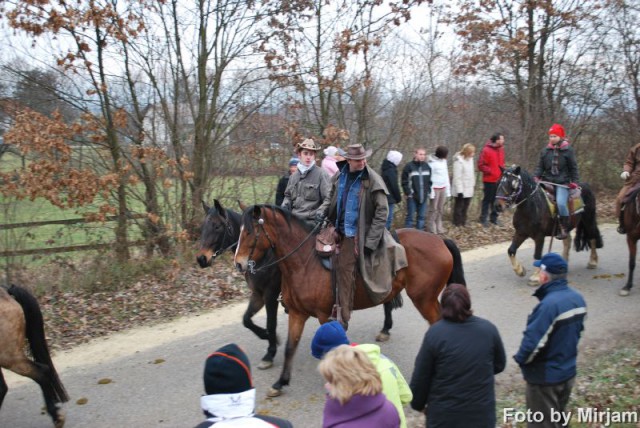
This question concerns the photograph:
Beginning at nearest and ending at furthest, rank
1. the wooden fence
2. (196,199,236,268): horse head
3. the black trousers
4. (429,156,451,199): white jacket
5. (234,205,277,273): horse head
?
(234,205,277,273): horse head → (196,199,236,268): horse head → the wooden fence → (429,156,451,199): white jacket → the black trousers

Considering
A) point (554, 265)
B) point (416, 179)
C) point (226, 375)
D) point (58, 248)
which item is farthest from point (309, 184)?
point (416, 179)

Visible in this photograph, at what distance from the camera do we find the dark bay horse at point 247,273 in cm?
630

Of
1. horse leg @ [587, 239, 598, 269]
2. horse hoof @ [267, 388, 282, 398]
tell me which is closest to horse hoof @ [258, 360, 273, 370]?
horse hoof @ [267, 388, 282, 398]

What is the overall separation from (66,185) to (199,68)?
3849 millimetres

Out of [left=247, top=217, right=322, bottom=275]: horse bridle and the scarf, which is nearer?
[left=247, top=217, right=322, bottom=275]: horse bridle

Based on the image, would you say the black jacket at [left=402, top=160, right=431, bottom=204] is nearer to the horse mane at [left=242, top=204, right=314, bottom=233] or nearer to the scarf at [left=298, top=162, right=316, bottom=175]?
the scarf at [left=298, top=162, right=316, bottom=175]

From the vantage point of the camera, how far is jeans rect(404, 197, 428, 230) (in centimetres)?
1277

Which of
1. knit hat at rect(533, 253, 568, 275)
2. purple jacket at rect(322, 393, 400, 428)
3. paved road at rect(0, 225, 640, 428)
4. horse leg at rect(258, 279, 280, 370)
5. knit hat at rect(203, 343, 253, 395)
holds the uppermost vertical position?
knit hat at rect(533, 253, 568, 275)

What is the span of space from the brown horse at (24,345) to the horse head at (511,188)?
25.1 ft

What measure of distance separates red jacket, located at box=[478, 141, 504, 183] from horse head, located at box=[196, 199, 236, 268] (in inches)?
380

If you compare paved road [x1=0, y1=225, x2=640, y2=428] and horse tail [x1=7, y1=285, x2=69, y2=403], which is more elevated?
horse tail [x1=7, y1=285, x2=69, y2=403]

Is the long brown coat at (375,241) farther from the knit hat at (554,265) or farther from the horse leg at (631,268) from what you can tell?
the horse leg at (631,268)

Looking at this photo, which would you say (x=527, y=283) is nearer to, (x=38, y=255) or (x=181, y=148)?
(x=181, y=148)

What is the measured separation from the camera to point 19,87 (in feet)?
30.3
